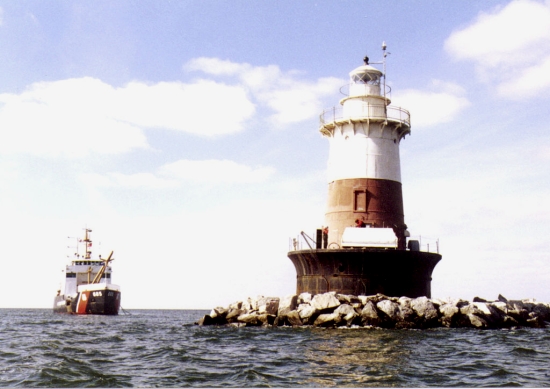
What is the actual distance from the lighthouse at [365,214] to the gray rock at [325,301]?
149 cm

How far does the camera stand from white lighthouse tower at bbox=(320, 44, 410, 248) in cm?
2745

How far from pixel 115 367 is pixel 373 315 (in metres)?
12.1

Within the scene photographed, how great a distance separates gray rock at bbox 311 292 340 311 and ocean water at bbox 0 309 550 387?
2200 mm

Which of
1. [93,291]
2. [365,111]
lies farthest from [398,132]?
[93,291]

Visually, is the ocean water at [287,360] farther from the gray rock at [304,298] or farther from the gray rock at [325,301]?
the gray rock at [304,298]

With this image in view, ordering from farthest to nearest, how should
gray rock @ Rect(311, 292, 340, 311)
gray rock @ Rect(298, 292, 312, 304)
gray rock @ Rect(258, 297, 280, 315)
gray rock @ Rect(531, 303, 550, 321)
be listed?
gray rock @ Rect(531, 303, 550, 321), gray rock @ Rect(258, 297, 280, 315), gray rock @ Rect(298, 292, 312, 304), gray rock @ Rect(311, 292, 340, 311)

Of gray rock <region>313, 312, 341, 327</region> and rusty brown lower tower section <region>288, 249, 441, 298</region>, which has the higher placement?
rusty brown lower tower section <region>288, 249, 441, 298</region>

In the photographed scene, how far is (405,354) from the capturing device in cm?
1559

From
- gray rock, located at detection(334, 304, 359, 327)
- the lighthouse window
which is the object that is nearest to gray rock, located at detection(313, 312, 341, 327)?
gray rock, located at detection(334, 304, 359, 327)

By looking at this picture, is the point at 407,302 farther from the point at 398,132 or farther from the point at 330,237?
the point at 398,132

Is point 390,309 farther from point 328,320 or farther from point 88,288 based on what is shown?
point 88,288

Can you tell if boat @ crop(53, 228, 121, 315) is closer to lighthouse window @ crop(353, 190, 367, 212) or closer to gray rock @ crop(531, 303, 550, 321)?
lighthouse window @ crop(353, 190, 367, 212)

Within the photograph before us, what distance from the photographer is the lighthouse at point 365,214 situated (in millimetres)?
25719

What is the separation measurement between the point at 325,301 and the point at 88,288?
36.8 meters
